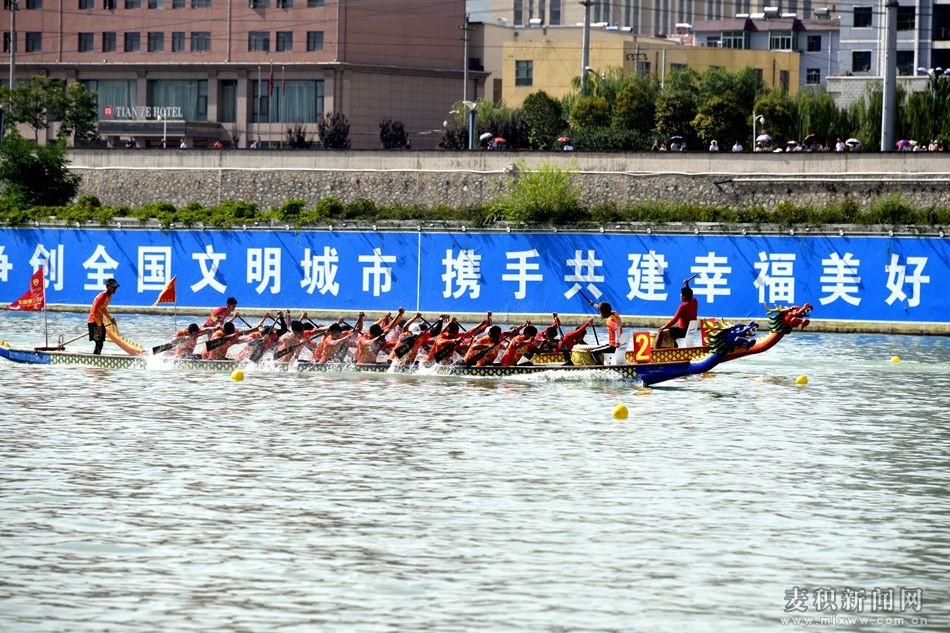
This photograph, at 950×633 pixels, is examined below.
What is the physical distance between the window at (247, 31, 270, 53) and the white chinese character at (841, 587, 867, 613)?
264 ft

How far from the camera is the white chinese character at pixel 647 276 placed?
43.9 meters

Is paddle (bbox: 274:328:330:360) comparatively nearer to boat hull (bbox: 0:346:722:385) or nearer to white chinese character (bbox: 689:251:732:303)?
boat hull (bbox: 0:346:722:385)

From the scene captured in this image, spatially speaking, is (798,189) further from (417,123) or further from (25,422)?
(417,123)

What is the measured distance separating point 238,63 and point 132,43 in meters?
7.90

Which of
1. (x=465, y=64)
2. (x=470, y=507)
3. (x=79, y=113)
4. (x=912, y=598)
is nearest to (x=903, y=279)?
(x=470, y=507)

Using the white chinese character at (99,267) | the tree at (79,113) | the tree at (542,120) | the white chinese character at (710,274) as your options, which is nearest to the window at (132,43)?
the tree at (79,113)

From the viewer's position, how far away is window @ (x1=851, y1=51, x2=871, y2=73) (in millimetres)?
103375

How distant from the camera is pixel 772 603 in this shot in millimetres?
14086

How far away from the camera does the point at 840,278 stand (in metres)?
42.5

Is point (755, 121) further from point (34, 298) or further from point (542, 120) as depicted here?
point (34, 298)

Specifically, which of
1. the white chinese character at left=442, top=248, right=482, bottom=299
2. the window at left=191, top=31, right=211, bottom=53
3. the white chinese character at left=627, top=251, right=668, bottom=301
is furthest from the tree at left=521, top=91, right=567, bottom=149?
the white chinese character at left=627, top=251, right=668, bottom=301

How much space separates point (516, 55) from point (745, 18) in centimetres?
2819

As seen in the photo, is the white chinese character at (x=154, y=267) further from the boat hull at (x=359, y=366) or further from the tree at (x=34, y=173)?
the boat hull at (x=359, y=366)

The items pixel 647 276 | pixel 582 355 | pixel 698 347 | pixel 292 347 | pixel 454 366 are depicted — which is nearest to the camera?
pixel 698 347
